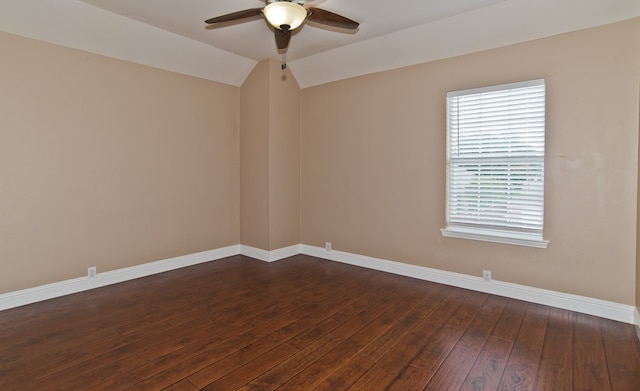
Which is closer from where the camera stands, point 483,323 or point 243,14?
point 243,14

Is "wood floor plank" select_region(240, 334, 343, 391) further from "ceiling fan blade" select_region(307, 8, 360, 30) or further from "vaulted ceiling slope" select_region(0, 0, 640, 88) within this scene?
"vaulted ceiling slope" select_region(0, 0, 640, 88)

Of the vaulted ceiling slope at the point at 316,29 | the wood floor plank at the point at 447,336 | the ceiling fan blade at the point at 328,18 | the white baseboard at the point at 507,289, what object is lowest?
the wood floor plank at the point at 447,336

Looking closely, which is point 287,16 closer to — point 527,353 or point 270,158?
point 270,158

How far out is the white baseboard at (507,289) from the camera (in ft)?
9.89

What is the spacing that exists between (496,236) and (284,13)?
2.95 metres

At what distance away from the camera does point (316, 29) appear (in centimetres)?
387

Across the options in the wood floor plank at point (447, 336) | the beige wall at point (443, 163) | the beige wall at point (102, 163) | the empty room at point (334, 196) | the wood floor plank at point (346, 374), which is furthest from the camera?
the beige wall at point (102, 163)

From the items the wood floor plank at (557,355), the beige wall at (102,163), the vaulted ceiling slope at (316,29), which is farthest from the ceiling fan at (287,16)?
the wood floor plank at (557,355)

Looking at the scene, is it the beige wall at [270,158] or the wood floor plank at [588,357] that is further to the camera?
the beige wall at [270,158]

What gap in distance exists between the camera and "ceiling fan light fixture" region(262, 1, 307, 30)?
246cm

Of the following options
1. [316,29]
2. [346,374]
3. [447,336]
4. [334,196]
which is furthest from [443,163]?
[346,374]

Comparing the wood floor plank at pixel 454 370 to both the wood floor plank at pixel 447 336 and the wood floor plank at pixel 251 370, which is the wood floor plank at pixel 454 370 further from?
the wood floor plank at pixel 251 370

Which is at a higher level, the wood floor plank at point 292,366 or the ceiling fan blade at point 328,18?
the ceiling fan blade at point 328,18

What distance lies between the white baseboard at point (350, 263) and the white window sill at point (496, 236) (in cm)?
44
